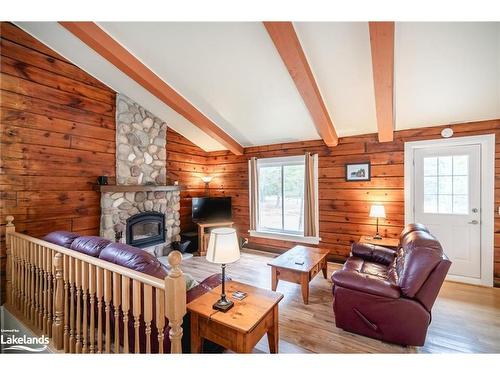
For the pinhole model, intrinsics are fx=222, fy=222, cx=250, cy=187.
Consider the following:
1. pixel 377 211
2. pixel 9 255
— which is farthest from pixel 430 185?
pixel 9 255

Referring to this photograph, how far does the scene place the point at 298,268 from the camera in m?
2.58

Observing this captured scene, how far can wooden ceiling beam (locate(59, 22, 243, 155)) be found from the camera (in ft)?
7.77

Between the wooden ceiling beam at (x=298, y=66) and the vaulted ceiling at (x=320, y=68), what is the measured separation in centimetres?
2

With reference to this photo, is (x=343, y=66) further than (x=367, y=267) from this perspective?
No

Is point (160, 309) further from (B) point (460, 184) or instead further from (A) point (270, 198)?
(B) point (460, 184)

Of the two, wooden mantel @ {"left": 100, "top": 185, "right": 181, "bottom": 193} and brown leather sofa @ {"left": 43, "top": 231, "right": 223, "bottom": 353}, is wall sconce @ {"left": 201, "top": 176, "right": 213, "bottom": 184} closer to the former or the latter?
wooden mantel @ {"left": 100, "top": 185, "right": 181, "bottom": 193}

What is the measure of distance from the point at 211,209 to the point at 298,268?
8.73 ft

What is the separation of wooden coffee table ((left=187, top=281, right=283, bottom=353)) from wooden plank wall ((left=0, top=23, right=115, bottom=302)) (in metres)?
2.72

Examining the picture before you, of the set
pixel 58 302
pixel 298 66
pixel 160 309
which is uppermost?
pixel 298 66

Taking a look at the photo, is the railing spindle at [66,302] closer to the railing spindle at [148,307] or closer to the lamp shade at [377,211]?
the railing spindle at [148,307]

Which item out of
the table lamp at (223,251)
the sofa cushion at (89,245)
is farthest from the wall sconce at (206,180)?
the table lamp at (223,251)

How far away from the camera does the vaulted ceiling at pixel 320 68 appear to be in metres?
2.07
